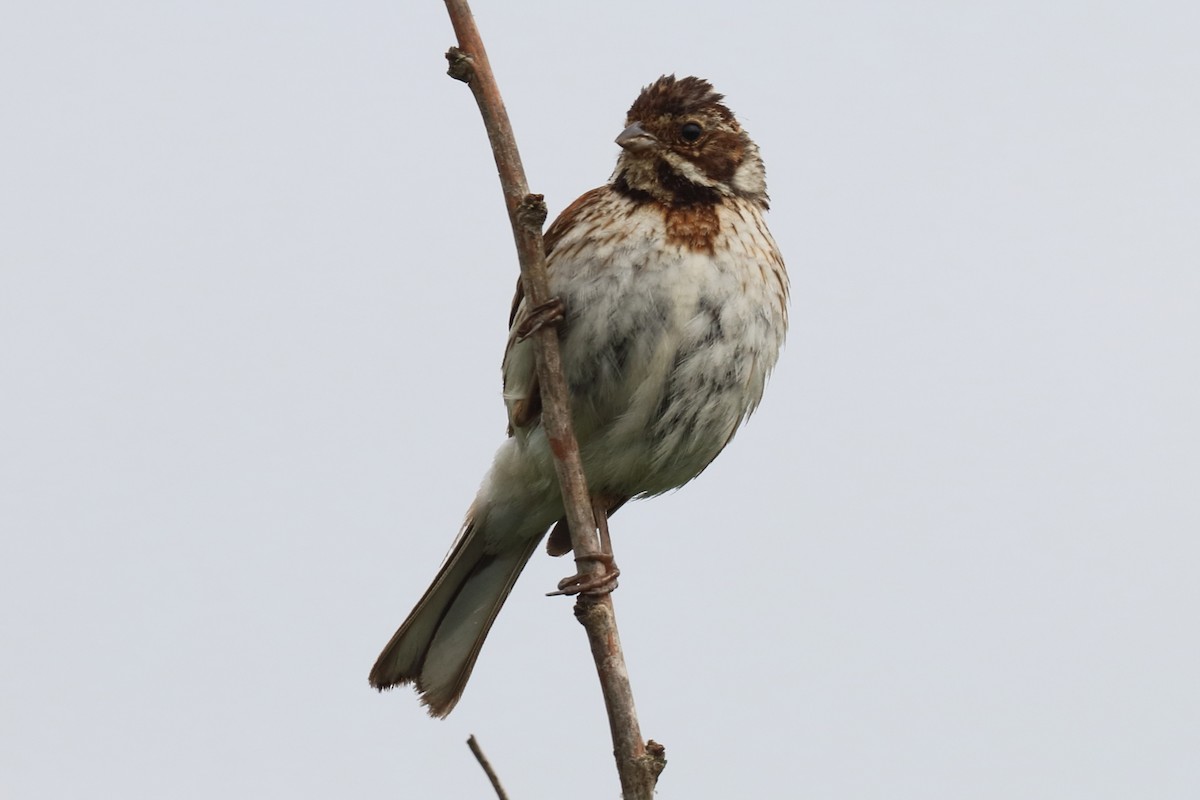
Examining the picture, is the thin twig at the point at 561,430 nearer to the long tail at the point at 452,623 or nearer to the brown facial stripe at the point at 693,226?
the brown facial stripe at the point at 693,226

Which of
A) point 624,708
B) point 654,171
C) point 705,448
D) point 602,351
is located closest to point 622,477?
point 705,448

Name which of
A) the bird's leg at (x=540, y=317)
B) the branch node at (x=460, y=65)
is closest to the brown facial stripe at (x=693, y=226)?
the bird's leg at (x=540, y=317)

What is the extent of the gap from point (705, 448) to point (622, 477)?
0.34m

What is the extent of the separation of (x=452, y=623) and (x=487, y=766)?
2.90 meters

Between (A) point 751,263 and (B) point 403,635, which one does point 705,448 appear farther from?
(B) point 403,635

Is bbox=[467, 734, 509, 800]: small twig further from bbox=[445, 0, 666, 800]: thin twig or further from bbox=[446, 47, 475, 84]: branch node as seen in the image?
bbox=[446, 47, 475, 84]: branch node

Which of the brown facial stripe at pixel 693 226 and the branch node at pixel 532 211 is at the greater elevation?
the brown facial stripe at pixel 693 226

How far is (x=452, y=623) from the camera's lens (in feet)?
21.6

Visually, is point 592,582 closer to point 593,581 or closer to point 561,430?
point 593,581

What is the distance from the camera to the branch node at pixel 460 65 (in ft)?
14.2

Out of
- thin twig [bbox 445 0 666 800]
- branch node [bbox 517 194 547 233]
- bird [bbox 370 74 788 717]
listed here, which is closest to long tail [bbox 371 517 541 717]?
bird [bbox 370 74 788 717]

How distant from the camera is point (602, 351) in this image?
5.61 metres

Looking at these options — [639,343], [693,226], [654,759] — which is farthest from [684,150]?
[654,759]

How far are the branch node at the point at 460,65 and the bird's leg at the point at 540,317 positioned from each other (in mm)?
696
